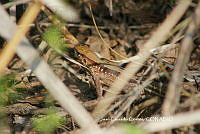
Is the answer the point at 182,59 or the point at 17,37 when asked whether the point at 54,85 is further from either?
the point at 182,59

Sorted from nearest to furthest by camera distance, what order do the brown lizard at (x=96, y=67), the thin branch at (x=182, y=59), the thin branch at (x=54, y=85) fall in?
the thin branch at (x=54, y=85)
the thin branch at (x=182, y=59)
the brown lizard at (x=96, y=67)

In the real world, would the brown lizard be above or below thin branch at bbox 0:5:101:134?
above

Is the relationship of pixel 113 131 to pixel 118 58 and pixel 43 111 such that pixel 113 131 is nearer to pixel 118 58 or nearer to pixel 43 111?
pixel 43 111

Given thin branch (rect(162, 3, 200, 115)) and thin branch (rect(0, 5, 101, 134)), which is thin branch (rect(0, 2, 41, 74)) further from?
thin branch (rect(162, 3, 200, 115))

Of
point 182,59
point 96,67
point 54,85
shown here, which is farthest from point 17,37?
point 96,67

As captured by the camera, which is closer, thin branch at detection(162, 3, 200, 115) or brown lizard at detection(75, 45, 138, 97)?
thin branch at detection(162, 3, 200, 115)

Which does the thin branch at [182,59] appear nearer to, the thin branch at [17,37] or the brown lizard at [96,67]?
the thin branch at [17,37]

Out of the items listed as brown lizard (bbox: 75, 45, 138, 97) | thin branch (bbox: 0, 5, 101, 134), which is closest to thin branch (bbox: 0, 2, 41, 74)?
thin branch (bbox: 0, 5, 101, 134)

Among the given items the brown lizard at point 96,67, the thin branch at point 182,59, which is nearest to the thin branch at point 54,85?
the thin branch at point 182,59

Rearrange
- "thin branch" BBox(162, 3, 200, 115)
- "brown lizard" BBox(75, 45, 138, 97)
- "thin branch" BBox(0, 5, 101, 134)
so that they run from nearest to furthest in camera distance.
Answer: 1. "thin branch" BBox(0, 5, 101, 134)
2. "thin branch" BBox(162, 3, 200, 115)
3. "brown lizard" BBox(75, 45, 138, 97)

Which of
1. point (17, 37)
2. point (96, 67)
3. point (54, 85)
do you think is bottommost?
point (54, 85)

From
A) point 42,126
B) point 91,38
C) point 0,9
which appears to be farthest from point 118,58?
point 0,9
